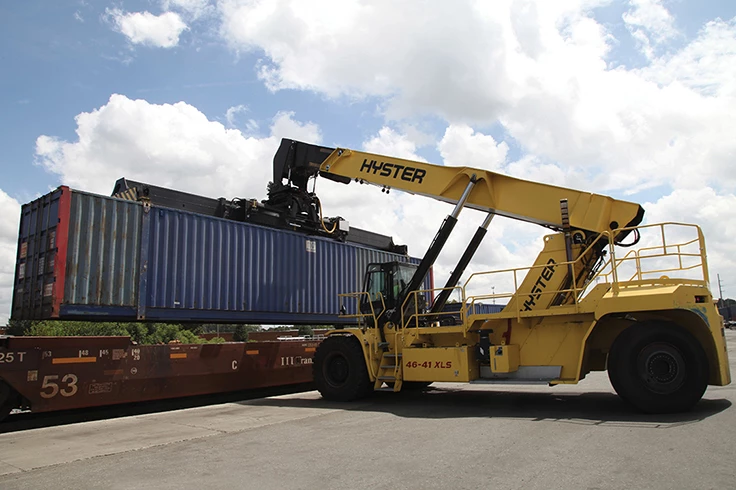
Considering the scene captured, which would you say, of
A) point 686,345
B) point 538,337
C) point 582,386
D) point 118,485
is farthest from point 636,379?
point 118,485

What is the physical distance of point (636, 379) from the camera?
8.14 metres

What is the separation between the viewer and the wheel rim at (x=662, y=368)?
791 cm

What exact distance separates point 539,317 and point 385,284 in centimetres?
363

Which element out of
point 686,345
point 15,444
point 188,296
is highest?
point 188,296

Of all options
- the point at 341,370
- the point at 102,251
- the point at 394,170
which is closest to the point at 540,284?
the point at 394,170

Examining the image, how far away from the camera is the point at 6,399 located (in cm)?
948

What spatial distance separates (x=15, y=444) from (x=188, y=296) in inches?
199

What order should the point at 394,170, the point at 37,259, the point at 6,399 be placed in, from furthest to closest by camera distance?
1. the point at 394,170
2. the point at 37,259
3. the point at 6,399

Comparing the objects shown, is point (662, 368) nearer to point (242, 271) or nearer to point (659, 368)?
point (659, 368)

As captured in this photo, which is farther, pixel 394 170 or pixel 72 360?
pixel 394 170

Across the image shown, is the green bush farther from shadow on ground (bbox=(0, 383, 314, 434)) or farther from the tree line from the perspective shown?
shadow on ground (bbox=(0, 383, 314, 434))

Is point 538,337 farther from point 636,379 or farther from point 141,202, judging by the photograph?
point 141,202

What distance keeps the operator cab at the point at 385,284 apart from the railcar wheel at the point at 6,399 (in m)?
6.94

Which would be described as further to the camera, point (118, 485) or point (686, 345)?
point (686, 345)
